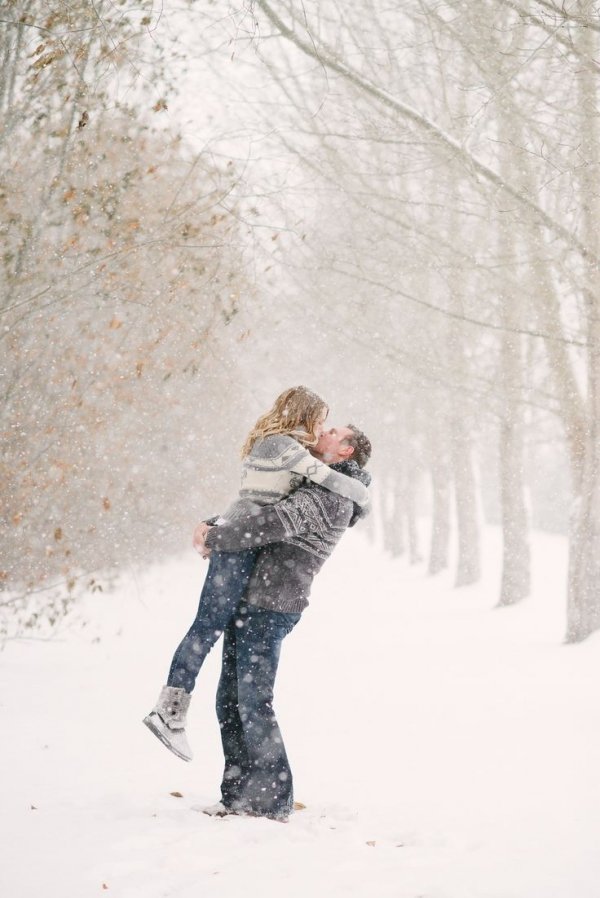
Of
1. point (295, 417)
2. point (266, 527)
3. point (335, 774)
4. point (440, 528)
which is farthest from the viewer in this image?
point (440, 528)

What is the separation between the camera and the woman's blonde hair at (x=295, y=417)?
3.91 metres

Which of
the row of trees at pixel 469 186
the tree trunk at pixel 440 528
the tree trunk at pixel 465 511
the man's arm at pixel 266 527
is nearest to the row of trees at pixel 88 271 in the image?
the row of trees at pixel 469 186

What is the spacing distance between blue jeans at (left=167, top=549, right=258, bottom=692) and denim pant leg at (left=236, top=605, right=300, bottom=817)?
0.15 metres

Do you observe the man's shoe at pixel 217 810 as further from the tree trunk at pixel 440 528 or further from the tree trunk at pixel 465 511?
the tree trunk at pixel 440 528

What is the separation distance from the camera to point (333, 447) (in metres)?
4.07

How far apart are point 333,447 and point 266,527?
0.56 m

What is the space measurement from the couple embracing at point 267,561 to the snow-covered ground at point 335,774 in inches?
10.2

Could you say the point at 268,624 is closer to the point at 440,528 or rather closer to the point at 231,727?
the point at 231,727

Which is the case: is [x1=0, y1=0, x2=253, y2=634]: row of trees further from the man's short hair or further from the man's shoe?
the man's shoe

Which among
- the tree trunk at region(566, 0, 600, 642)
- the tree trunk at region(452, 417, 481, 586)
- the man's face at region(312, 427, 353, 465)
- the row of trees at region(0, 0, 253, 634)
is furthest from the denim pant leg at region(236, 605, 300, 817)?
the tree trunk at region(452, 417, 481, 586)

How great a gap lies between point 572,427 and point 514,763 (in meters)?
5.29

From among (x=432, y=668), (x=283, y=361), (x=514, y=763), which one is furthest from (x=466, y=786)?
(x=283, y=361)

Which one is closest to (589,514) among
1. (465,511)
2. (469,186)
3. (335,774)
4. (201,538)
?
(469,186)

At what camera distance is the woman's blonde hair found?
391cm
